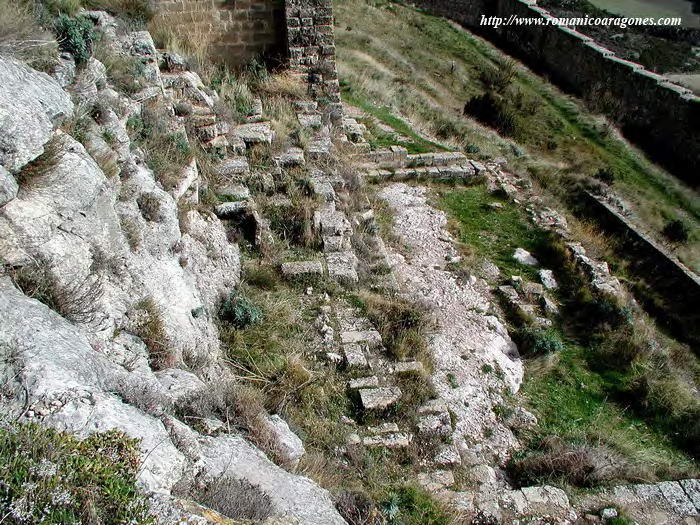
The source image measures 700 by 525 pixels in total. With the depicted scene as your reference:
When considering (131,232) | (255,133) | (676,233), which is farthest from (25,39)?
(676,233)

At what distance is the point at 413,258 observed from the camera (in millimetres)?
8125

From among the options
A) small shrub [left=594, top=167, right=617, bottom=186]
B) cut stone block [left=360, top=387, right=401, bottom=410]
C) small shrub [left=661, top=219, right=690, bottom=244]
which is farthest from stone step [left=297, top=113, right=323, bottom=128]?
small shrub [left=661, top=219, right=690, bottom=244]

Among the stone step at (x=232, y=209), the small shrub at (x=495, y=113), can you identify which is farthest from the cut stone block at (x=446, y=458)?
the small shrub at (x=495, y=113)

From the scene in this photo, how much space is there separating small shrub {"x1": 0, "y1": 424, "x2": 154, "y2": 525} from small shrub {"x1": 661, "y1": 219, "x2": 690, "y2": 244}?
37.6 ft

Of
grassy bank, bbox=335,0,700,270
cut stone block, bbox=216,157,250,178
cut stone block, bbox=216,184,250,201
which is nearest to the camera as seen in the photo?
cut stone block, bbox=216,184,250,201

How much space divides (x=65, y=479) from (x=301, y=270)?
4346mm

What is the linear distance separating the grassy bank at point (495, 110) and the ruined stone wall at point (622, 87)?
0.85 metres

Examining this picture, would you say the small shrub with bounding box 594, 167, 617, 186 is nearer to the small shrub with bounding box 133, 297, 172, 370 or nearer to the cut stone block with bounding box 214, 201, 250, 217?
the cut stone block with bounding box 214, 201, 250, 217

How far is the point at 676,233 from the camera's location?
1090cm

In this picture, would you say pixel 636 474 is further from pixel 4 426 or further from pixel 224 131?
pixel 224 131

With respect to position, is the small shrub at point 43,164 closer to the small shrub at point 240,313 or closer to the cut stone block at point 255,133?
the small shrub at point 240,313

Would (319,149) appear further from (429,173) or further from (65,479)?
(65,479)

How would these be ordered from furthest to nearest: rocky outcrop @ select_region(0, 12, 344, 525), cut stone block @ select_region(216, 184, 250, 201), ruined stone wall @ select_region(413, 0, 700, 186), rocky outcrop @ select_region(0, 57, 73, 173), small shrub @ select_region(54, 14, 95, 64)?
ruined stone wall @ select_region(413, 0, 700, 186) < cut stone block @ select_region(216, 184, 250, 201) < small shrub @ select_region(54, 14, 95, 64) < rocky outcrop @ select_region(0, 57, 73, 173) < rocky outcrop @ select_region(0, 12, 344, 525)

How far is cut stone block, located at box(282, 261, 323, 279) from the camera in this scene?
20.8 feet
